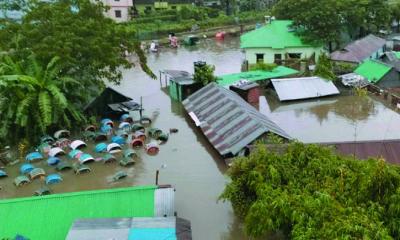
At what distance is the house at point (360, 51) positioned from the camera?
4175 centimetres

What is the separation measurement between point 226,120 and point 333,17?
23013 millimetres

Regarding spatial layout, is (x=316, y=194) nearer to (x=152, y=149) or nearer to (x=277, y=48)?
(x=152, y=149)

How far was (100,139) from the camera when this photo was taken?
1113 inches

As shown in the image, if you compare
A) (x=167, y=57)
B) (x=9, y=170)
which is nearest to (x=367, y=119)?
(x=9, y=170)

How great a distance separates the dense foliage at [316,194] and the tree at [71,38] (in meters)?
15.0

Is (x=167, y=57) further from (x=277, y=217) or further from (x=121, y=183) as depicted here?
(x=277, y=217)

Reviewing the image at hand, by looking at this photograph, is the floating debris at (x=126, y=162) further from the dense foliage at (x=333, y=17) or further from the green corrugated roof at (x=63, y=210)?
the dense foliage at (x=333, y=17)

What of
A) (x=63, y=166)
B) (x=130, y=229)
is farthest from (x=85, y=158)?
(x=130, y=229)

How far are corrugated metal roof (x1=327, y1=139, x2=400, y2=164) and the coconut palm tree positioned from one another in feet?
49.7

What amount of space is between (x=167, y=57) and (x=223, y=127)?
29928 millimetres

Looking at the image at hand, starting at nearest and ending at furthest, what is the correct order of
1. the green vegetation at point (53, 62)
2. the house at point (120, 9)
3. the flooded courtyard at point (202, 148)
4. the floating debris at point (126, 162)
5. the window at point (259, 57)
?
1. the flooded courtyard at point (202, 148)
2. the floating debris at point (126, 162)
3. the green vegetation at point (53, 62)
4. the window at point (259, 57)
5. the house at point (120, 9)

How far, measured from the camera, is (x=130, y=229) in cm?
1515

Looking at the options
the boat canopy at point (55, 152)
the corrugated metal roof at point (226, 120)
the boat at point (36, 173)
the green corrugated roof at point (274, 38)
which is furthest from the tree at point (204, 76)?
the boat at point (36, 173)

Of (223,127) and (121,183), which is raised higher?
(223,127)
